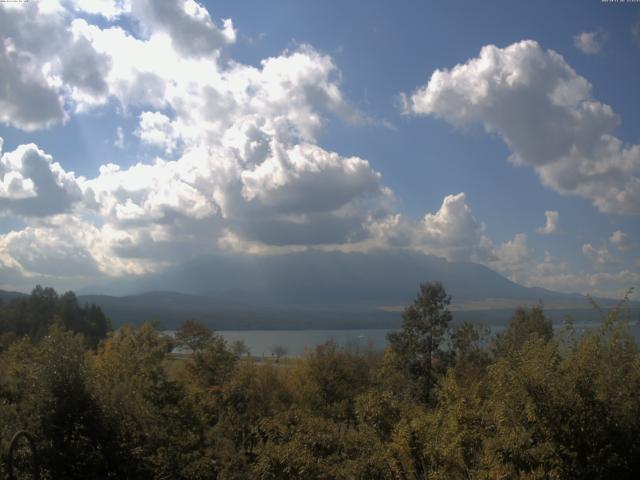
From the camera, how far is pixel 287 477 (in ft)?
44.0

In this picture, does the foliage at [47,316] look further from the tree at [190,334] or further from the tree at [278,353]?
the tree at [278,353]

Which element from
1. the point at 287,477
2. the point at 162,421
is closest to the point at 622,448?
the point at 287,477

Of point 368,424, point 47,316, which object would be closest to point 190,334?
point 47,316

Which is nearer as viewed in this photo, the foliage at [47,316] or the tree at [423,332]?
the tree at [423,332]

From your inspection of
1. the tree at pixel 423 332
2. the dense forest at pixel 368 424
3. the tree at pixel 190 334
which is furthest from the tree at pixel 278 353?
the dense forest at pixel 368 424

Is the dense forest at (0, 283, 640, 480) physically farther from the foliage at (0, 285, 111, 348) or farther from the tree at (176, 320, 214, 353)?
the foliage at (0, 285, 111, 348)

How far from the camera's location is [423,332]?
48688 millimetres

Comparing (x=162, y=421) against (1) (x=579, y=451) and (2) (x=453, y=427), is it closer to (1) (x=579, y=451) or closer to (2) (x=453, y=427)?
(2) (x=453, y=427)

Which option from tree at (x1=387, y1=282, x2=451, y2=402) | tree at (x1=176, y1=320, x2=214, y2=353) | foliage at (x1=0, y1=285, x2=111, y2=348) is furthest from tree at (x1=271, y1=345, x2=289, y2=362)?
foliage at (x1=0, y1=285, x2=111, y2=348)

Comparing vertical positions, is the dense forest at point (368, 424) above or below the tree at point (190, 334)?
above

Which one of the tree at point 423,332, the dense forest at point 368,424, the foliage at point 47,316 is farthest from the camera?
the foliage at point 47,316

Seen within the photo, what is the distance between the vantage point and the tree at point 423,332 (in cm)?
4697

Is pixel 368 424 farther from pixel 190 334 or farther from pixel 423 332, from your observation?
pixel 190 334

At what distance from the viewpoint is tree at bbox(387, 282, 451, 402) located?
47.0 metres
